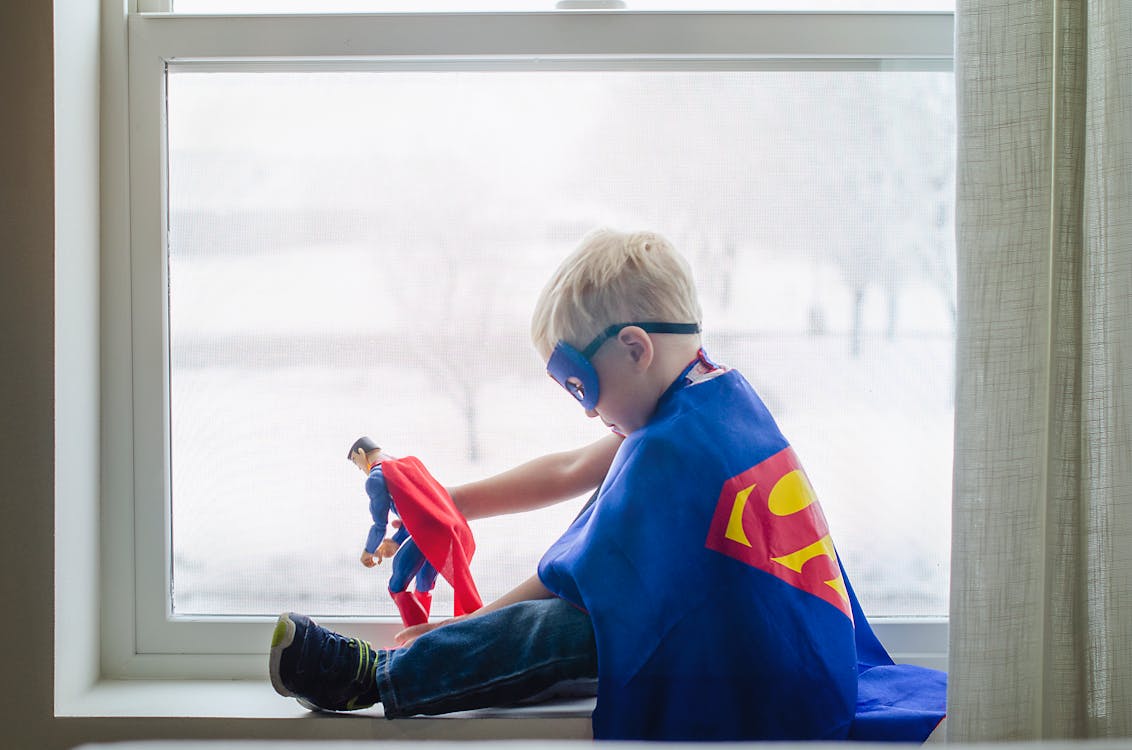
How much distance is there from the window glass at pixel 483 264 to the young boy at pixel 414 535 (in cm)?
7

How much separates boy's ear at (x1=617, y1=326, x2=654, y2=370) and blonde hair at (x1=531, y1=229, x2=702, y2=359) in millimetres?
16

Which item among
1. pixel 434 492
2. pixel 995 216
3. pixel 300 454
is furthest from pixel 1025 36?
pixel 300 454

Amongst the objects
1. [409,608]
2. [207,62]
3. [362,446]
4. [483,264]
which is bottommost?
[409,608]

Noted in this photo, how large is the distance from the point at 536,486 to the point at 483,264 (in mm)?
315

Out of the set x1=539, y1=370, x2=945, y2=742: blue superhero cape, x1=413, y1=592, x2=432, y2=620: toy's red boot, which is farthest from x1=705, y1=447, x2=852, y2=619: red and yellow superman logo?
x1=413, y1=592, x2=432, y2=620: toy's red boot

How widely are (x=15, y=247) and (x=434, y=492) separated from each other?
1.93 feet

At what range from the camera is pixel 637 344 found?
1.03 m

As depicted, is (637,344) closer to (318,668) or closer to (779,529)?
(779,529)

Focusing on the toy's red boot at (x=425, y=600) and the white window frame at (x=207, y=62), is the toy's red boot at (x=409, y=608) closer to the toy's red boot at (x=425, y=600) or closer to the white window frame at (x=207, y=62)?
the toy's red boot at (x=425, y=600)

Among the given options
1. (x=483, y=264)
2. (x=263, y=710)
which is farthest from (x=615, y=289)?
(x=263, y=710)

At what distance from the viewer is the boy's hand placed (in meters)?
1.11

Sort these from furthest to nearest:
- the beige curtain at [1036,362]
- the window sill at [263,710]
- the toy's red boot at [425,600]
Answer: the toy's red boot at [425,600], the window sill at [263,710], the beige curtain at [1036,362]

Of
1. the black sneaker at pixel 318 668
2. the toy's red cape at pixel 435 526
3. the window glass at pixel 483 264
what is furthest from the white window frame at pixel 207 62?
the toy's red cape at pixel 435 526

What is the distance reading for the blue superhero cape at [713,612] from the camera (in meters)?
0.97
